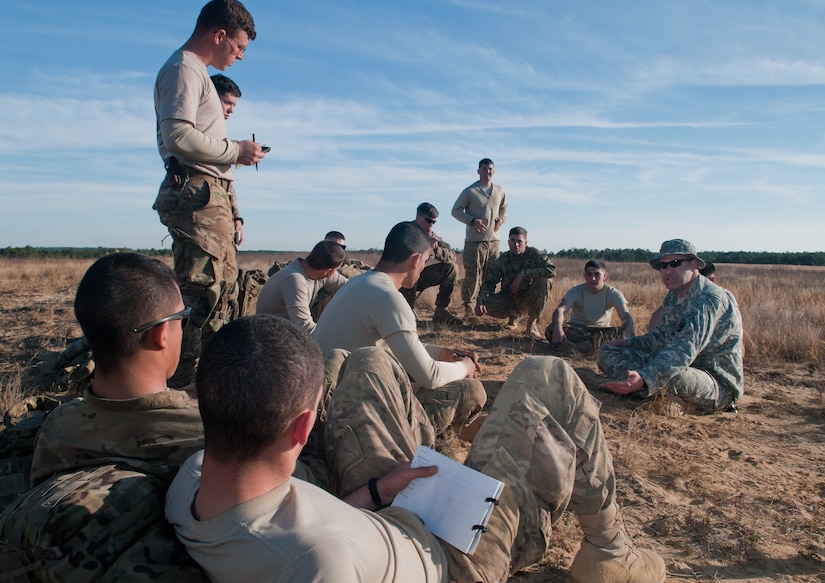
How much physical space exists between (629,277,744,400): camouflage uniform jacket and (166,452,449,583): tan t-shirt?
3.52 metres

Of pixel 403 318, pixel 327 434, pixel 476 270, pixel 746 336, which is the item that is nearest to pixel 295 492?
pixel 327 434

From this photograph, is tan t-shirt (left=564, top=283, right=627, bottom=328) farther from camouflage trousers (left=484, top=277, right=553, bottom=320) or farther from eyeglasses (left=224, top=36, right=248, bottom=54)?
eyeglasses (left=224, top=36, right=248, bottom=54)

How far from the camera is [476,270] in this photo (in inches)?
391

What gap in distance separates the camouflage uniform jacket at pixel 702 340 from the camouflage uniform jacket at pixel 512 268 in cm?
363

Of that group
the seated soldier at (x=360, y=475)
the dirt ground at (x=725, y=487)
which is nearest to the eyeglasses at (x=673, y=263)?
the dirt ground at (x=725, y=487)

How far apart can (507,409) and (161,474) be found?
1.22 metres

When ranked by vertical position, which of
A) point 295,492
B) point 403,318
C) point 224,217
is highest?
point 224,217

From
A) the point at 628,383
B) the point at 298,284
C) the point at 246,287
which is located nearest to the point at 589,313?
the point at 628,383

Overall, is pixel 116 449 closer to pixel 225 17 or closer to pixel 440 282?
pixel 225 17

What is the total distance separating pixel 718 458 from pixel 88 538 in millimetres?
3853

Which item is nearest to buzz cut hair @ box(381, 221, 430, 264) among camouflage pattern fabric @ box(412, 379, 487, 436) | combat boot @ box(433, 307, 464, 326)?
camouflage pattern fabric @ box(412, 379, 487, 436)

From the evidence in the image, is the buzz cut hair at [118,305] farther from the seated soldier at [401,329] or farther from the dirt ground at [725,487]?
the dirt ground at [725,487]

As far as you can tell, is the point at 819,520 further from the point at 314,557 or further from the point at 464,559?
the point at 314,557

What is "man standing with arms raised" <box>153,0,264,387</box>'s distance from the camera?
12.9 ft
